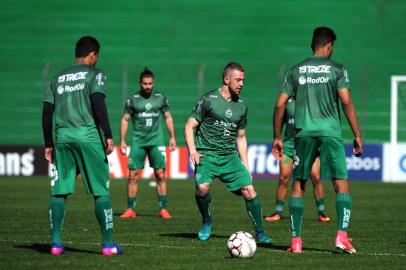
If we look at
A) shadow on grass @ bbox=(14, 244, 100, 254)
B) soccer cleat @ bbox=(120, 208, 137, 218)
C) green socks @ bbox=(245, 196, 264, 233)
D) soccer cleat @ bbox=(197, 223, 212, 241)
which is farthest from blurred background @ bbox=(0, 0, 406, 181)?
shadow on grass @ bbox=(14, 244, 100, 254)

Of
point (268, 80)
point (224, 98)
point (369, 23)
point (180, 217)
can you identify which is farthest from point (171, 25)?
point (224, 98)

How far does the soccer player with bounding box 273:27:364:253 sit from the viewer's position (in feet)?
36.6

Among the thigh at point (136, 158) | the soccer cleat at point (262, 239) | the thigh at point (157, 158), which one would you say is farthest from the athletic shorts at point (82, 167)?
the thigh at point (157, 158)

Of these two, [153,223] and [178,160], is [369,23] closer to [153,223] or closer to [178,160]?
[178,160]

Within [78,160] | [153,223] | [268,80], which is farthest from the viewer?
[268,80]

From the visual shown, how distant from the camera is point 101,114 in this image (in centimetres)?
1063

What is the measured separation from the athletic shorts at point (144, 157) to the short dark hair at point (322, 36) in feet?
24.2

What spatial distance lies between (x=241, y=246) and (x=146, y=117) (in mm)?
7722

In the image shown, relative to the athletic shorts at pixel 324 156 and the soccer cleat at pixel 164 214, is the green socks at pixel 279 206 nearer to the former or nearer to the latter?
the soccer cleat at pixel 164 214

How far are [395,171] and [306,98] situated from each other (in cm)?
1932

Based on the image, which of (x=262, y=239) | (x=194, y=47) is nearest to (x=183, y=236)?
(x=262, y=239)

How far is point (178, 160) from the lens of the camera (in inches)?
1204

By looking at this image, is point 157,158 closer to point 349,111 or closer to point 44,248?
point 44,248

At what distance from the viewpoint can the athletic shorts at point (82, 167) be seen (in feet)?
35.3
